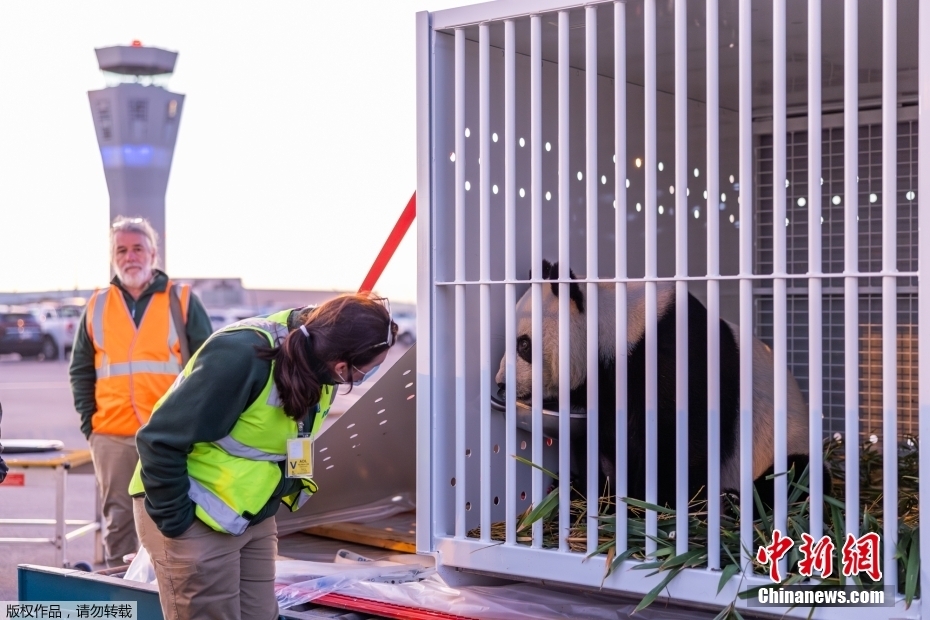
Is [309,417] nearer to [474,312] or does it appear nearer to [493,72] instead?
[474,312]

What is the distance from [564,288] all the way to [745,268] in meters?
0.60

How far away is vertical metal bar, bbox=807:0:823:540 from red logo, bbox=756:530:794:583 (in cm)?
9

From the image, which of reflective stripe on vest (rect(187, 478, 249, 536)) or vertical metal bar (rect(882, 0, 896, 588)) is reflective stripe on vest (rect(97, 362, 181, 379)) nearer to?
reflective stripe on vest (rect(187, 478, 249, 536))

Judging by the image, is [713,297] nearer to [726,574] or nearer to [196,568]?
[726,574]

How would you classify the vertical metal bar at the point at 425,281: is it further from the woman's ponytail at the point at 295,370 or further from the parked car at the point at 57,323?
the parked car at the point at 57,323

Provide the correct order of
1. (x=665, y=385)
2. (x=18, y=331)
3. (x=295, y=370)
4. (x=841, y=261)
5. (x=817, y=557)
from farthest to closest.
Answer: (x=18, y=331), (x=841, y=261), (x=665, y=385), (x=817, y=557), (x=295, y=370)

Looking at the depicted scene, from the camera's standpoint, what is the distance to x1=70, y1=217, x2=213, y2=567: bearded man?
15.5ft

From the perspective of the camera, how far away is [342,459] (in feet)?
15.0

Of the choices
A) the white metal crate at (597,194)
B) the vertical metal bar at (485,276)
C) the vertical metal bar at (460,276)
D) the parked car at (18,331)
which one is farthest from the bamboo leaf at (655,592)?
the parked car at (18,331)

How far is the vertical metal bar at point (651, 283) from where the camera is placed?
315 centimetres

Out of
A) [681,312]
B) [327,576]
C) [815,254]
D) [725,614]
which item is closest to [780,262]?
[815,254]

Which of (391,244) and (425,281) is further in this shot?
(391,244)

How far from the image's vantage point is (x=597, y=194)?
141 inches

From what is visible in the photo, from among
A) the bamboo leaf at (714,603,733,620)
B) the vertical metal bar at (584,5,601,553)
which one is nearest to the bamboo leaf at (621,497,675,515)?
the vertical metal bar at (584,5,601,553)
